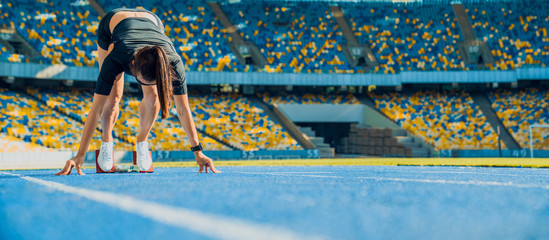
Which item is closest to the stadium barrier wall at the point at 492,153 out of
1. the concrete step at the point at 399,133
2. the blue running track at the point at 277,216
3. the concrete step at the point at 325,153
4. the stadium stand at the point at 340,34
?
the concrete step at the point at 399,133

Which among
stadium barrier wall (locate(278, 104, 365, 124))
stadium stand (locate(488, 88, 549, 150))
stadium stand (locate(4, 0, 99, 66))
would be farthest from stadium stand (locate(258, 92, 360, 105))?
stadium stand (locate(4, 0, 99, 66))

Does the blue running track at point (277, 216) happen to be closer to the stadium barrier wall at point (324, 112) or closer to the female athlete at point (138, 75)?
the female athlete at point (138, 75)

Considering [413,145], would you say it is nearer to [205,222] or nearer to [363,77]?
[363,77]

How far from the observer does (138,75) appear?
394 cm

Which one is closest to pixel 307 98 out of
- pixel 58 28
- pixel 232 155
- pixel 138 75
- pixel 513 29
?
pixel 232 155

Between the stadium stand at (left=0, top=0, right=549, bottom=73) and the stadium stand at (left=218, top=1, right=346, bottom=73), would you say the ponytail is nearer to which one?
the stadium stand at (left=0, top=0, right=549, bottom=73)

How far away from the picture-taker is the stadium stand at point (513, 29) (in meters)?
31.4

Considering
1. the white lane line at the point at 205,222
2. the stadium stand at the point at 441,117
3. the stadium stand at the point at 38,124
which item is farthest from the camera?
the stadium stand at the point at 441,117

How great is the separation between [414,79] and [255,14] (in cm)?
1113

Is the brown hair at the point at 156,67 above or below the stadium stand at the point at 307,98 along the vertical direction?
below

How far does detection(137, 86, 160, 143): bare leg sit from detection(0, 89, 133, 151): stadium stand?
1822 centimetres

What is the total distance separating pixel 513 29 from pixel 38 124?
2875 centimetres

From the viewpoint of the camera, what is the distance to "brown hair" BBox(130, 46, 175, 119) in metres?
3.85

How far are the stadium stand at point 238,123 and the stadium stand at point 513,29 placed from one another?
48.8ft
